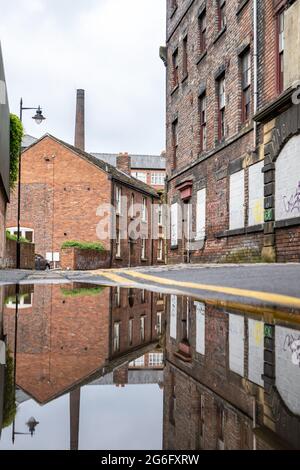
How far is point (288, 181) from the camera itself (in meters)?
12.7

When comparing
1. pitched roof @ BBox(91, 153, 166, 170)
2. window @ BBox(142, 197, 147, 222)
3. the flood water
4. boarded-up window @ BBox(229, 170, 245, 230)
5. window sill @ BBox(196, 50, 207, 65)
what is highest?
pitched roof @ BBox(91, 153, 166, 170)

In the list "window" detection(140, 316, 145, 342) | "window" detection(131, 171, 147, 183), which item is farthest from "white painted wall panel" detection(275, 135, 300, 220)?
"window" detection(131, 171, 147, 183)

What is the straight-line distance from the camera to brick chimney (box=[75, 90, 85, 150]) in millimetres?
51781

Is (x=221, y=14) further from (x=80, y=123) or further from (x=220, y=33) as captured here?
(x=80, y=123)

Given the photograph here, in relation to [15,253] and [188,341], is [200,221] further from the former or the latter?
[188,341]

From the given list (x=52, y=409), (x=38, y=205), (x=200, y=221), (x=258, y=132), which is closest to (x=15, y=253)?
(x=200, y=221)

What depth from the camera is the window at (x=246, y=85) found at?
51.5ft

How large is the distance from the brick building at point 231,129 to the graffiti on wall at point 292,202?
0.02 m

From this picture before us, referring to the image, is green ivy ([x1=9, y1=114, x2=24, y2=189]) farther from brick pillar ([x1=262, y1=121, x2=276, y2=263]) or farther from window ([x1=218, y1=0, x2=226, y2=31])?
brick pillar ([x1=262, y1=121, x2=276, y2=263])

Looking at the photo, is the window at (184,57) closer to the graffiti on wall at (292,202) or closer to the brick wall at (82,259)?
the brick wall at (82,259)

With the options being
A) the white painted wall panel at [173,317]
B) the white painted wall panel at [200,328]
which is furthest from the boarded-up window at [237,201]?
the white painted wall panel at [200,328]

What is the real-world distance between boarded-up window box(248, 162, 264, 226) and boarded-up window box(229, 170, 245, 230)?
498 mm

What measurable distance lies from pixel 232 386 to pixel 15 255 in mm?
22715

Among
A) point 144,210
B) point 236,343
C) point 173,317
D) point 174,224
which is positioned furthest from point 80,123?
point 236,343
